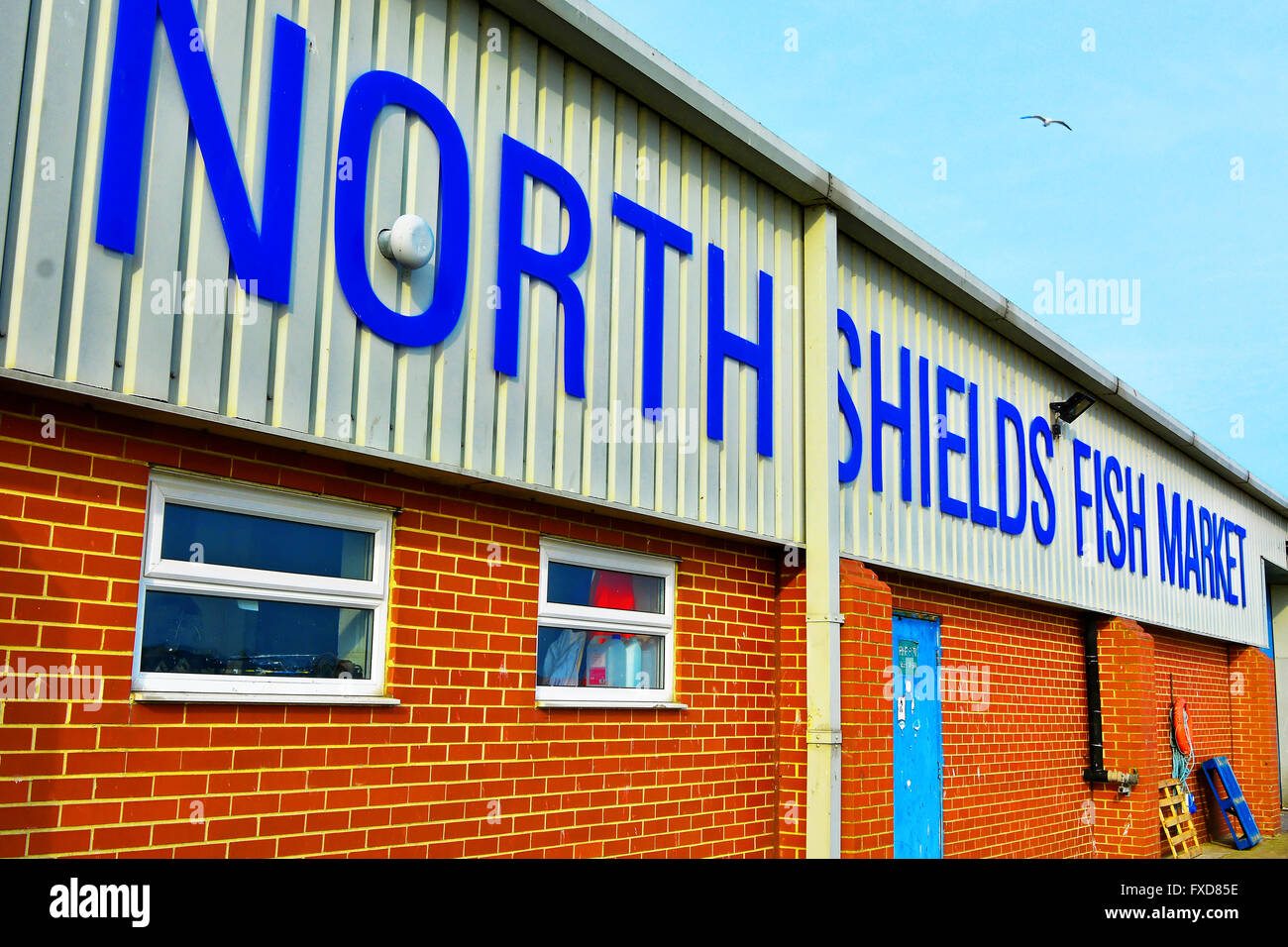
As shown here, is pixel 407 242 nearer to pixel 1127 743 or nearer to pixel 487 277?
pixel 487 277

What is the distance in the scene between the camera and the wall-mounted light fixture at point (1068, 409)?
1211 centimetres

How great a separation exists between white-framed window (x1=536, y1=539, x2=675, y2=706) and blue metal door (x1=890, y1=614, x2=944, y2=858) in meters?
2.77

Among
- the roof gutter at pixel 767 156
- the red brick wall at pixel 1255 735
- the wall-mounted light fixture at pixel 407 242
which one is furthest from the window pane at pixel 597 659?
the red brick wall at pixel 1255 735

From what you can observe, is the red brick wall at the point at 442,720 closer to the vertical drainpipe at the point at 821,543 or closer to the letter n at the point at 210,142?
the vertical drainpipe at the point at 821,543

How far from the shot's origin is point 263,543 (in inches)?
191

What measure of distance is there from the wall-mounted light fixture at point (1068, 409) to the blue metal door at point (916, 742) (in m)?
3.71

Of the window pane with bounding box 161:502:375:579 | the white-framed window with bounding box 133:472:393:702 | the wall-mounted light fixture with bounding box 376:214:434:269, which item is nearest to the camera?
the white-framed window with bounding box 133:472:393:702

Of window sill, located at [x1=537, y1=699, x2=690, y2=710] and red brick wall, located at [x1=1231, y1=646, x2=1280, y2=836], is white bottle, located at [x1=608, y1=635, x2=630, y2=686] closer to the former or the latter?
window sill, located at [x1=537, y1=699, x2=690, y2=710]

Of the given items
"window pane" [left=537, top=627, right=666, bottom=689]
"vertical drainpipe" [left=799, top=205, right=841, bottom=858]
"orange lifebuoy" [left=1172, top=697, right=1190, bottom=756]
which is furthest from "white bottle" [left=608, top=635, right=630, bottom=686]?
"orange lifebuoy" [left=1172, top=697, right=1190, bottom=756]

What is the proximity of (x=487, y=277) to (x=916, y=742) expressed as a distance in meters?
5.58

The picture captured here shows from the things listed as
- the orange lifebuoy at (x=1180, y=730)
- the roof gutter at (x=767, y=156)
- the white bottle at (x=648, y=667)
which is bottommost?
the orange lifebuoy at (x=1180, y=730)

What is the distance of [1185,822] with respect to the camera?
46.3 ft

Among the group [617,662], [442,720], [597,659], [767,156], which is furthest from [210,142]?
[767,156]

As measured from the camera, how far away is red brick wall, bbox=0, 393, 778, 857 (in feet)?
13.2
